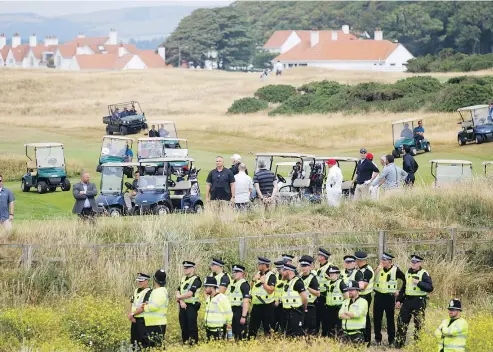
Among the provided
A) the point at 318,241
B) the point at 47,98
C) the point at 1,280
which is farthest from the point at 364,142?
the point at 47,98

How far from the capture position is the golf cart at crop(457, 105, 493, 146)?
38.7 metres

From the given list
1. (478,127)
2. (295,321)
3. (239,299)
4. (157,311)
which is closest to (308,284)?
(295,321)

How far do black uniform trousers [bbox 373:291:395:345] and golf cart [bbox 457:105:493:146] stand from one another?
22510mm

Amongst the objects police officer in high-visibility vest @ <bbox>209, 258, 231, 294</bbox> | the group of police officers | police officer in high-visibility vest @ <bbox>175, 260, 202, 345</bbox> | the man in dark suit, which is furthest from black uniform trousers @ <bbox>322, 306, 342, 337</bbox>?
the man in dark suit

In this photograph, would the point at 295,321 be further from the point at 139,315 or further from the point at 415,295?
the point at 139,315

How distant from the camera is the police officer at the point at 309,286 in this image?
52.3 ft

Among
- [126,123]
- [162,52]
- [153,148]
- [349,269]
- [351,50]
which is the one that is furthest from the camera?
[162,52]

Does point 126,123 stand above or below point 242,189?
above

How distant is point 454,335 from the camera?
1415cm

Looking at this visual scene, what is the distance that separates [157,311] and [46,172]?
1627cm

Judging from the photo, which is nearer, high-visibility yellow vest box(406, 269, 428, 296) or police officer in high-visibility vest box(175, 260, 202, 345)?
police officer in high-visibility vest box(175, 260, 202, 345)

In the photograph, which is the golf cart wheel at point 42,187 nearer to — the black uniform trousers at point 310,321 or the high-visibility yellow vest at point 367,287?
the black uniform trousers at point 310,321

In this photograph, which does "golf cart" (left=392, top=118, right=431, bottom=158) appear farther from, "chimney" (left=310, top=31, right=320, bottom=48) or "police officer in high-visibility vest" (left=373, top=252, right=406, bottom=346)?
"chimney" (left=310, top=31, right=320, bottom=48)

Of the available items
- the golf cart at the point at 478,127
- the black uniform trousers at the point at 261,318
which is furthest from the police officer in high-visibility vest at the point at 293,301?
the golf cart at the point at 478,127
